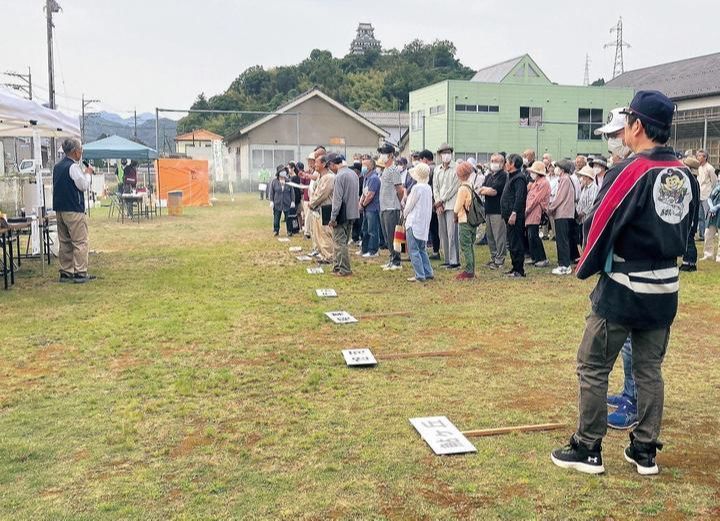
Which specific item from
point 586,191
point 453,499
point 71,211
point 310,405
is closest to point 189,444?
point 310,405

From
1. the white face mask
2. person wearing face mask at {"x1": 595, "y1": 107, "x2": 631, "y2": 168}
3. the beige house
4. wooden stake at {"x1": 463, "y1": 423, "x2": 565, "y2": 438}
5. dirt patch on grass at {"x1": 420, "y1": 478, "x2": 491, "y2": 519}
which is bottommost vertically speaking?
dirt patch on grass at {"x1": 420, "y1": 478, "x2": 491, "y2": 519}

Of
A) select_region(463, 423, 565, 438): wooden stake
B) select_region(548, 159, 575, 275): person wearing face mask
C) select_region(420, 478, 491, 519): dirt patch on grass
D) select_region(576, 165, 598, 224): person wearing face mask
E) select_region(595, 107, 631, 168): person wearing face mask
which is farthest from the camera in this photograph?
select_region(548, 159, 575, 275): person wearing face mask

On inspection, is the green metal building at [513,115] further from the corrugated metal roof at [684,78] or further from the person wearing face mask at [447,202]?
the person wearing face mask at [447,202]

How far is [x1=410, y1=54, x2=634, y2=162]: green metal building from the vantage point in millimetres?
37875

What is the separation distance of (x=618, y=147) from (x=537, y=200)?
6.49m

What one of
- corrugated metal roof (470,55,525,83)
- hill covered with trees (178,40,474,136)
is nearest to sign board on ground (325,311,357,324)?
corrugated metal roof (470,55,525,83)

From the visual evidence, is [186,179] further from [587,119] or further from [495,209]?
[587,119]

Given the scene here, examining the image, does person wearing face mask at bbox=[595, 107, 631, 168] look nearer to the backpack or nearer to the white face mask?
the white face mask

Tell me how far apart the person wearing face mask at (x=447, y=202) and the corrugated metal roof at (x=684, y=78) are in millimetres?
29605

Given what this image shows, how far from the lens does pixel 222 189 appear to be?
1495 inches

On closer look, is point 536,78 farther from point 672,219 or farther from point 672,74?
point 672,219

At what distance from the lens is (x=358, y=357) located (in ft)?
18.7

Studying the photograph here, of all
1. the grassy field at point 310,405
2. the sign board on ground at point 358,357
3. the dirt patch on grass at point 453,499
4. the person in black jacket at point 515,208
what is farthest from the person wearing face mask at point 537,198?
the dirt patch on grass at point 453,499

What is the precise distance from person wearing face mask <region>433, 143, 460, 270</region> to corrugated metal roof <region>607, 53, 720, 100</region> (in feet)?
97.1
